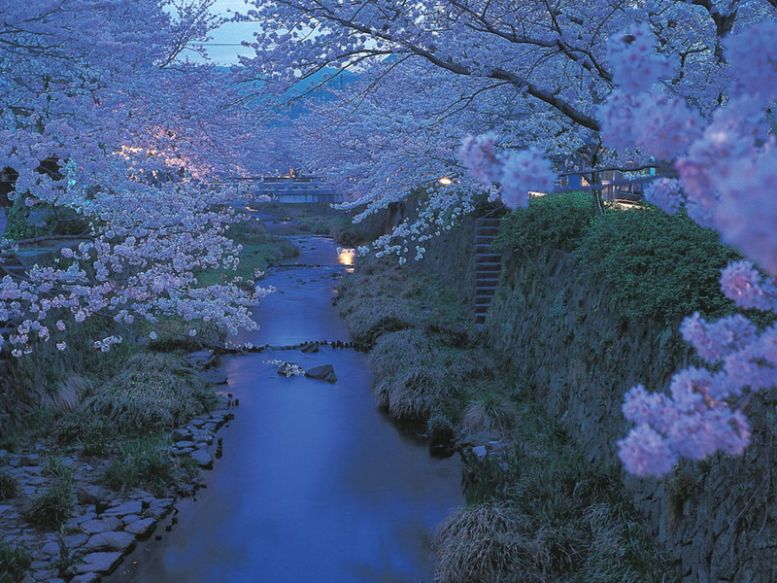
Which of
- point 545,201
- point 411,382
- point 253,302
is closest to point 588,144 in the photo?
point 545,201

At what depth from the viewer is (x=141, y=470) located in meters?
10.0

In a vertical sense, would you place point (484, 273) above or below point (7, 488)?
above

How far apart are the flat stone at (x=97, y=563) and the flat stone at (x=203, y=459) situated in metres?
2.70

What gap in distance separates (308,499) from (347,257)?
2366 cm

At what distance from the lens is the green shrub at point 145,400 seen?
1164cm

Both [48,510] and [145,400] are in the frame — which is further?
[145,400]

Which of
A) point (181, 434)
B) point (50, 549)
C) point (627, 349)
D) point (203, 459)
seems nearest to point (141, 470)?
point (203, 459)

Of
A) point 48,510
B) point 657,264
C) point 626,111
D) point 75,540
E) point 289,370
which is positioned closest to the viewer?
point 626,111

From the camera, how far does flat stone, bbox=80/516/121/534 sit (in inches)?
342

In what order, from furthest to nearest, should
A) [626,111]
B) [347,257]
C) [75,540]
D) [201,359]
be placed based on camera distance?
[347,257]
[201,359]
[75,540]
[626,111]

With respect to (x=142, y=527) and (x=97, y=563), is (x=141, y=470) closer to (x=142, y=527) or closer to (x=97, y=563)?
(x=142, y=527)

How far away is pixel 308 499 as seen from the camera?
1020cm

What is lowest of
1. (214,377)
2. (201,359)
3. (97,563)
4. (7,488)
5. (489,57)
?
(97,563)

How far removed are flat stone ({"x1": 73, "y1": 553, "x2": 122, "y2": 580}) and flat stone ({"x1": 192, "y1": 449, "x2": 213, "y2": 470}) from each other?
106 inches
